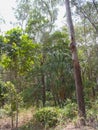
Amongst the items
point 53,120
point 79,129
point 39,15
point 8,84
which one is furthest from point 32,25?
point 79,129

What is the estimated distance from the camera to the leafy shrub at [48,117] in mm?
10148

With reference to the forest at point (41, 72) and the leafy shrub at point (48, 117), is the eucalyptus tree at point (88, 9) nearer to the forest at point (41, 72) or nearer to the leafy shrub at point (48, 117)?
the forest at point (41, 72)

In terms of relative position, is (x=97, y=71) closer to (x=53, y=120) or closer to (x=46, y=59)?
(x=46, y=59)

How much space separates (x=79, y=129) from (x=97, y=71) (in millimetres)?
15152

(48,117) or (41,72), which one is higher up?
(41,72)

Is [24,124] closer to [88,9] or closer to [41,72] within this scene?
[41,72]

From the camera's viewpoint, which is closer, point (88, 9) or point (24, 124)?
point (24, 124)

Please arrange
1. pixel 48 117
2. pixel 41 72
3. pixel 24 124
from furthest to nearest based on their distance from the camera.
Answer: pixel 41 72
pixel 24 124
pixel 48 117

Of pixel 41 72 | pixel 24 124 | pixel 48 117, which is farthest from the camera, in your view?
pixel 41 72

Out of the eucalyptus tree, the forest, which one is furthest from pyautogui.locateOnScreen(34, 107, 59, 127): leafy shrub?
the eucalyptus tree

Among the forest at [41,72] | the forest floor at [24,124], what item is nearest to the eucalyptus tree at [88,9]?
the forest at [41,72]

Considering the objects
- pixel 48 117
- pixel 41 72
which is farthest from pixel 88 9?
pixel 48 117

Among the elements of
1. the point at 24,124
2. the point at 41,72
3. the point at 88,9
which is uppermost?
the point at 88,9

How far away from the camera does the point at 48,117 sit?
10469 millimetres
